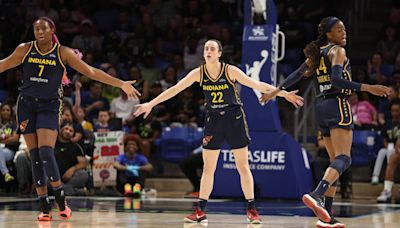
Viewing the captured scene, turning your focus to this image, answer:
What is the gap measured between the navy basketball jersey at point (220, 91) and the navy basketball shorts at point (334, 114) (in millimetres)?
1088

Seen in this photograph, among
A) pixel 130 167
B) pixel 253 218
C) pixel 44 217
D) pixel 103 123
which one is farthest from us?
pixel 103 123

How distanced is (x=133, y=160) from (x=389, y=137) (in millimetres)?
4144

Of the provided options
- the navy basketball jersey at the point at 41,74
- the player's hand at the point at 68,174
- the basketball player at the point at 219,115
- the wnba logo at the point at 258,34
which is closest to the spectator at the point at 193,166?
the player's hand at the point at 68,174

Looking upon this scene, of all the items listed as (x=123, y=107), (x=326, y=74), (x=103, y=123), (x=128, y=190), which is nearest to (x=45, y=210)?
(x=326, y=74)

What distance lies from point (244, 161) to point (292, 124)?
7113 mm

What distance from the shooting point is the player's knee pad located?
8.25 meters

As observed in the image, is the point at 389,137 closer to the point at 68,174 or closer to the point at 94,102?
the point at 68,174

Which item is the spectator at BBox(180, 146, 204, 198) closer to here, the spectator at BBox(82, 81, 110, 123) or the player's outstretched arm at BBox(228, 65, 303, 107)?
the spectator at BBox(82, 81, 110, 123)

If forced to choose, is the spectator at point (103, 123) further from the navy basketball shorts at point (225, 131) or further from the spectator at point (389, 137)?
the navy basketball shorts at point (225, 131)

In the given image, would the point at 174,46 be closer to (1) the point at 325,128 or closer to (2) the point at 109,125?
(2) the point at 109,125

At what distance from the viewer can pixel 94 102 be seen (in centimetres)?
1505

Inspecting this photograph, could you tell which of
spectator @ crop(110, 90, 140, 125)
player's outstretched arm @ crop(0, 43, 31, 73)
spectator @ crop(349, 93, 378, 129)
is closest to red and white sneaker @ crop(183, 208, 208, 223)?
player's outstretched arm @ crop(0, 43, 31, 73)

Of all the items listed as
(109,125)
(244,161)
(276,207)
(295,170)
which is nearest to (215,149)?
(244,161)

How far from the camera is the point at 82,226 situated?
7.61 metres
